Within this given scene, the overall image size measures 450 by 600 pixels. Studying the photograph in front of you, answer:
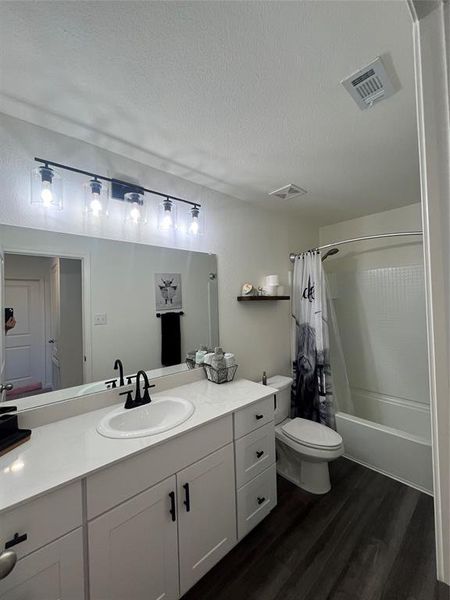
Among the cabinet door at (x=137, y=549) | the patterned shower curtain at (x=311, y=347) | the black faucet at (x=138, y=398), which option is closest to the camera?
the cabinet door at (x=137, y=549)

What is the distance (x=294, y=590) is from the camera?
121cm

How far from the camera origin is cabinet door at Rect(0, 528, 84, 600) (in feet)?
2.45

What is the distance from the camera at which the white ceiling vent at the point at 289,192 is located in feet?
6.63

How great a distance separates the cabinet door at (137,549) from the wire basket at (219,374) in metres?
0.74

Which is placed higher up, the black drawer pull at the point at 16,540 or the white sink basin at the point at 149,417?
the white sink basin at the point at 149,417

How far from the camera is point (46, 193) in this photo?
4.19 feet

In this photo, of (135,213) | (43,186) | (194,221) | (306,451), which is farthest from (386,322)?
(43,186)

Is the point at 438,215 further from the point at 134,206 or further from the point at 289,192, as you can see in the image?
the point at 289,192

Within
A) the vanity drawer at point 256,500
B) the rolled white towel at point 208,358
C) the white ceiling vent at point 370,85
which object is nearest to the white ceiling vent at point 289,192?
the white ceiling vent at point 370,85

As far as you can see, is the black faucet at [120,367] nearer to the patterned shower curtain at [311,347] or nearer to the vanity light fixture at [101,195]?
the vanity light fixture at [101,195]

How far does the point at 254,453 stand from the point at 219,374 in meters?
0.53

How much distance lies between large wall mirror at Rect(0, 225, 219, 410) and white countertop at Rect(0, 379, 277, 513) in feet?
0.68

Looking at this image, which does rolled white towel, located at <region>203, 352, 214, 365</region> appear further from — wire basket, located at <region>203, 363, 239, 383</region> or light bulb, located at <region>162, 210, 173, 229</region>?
light bulb, located at <region>162, 210, 173, 229</region>

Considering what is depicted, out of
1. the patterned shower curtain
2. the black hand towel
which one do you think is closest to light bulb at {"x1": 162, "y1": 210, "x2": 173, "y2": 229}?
the black hand towel
